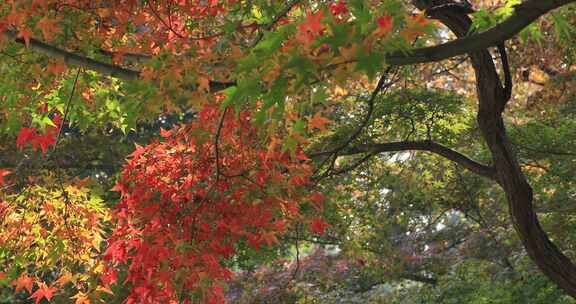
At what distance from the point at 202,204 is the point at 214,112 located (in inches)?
23.1

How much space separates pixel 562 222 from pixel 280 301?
414 centimetres

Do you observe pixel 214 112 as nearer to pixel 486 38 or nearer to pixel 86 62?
pixel 86 62

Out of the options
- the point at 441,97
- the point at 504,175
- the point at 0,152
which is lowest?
the point at 504,175

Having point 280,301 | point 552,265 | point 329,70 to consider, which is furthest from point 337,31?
point 280,301

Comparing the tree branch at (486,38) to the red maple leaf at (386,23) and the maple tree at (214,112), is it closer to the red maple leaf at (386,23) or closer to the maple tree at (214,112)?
the maple tree at (214,112)

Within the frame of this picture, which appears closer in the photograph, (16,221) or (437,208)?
(16,221)

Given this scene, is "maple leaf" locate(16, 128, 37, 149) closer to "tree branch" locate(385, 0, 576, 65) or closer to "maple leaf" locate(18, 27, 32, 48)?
"maple leaf" locate(18, 27, 32, 48)

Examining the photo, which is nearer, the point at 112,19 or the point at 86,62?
the point at 86,62

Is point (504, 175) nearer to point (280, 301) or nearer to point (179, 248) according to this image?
point (179, 248)

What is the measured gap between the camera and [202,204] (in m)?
4.86

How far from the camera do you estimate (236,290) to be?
11609mm

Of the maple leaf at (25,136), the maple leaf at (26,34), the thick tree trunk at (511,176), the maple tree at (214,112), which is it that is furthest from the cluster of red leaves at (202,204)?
the thick tree trunk at (511,176)

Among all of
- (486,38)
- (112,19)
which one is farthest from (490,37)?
(112,19)

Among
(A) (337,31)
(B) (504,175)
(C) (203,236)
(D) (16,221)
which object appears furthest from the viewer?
(B) (504,175)
